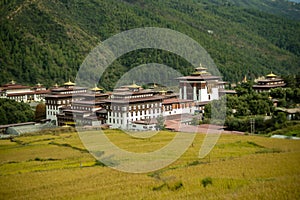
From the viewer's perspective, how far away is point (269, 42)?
5148 inches

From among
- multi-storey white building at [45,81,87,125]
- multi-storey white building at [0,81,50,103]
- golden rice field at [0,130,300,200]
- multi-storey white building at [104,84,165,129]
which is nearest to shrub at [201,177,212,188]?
golden rice field at [0,130,300,200]

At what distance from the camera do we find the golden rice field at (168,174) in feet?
55.7

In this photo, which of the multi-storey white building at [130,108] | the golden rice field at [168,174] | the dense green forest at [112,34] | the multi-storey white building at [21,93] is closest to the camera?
the golden rice field at [168,174]

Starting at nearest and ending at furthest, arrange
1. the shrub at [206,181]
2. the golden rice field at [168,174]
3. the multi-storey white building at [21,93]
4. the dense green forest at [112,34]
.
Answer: the golden rice field at [168,174]
the shrub at [206,181]
the multi-storey white building at [21,93]
the dense green forest at [112,34]

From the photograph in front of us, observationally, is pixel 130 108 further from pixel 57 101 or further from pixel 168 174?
pixel 168 174

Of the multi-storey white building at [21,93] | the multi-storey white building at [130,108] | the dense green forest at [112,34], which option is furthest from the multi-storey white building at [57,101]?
the dense green forest at [112,34]

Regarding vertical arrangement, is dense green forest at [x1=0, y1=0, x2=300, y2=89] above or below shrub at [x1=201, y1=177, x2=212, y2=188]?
above

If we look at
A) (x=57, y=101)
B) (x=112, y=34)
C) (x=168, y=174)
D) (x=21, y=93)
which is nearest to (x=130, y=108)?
(x=57, y=101)

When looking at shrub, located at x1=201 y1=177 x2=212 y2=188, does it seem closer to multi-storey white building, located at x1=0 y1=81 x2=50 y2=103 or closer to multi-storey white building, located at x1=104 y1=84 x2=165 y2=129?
multi-storey white building, located at x1=104 y1=84 x2=165 y2=129

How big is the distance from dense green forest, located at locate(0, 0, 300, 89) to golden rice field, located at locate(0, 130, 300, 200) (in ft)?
163

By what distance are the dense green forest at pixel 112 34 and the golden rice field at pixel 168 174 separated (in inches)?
1954

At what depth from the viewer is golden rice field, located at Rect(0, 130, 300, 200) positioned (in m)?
17.0

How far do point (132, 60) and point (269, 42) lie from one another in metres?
59.4

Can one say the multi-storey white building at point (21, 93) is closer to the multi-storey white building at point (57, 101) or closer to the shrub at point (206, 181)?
the multi-storey white building at point (57, 101)
